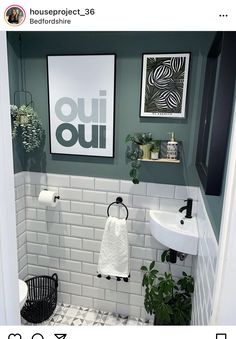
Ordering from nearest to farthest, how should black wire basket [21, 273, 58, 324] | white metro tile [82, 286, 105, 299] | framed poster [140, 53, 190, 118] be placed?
1. framed poster [140, 53, 190, 118]
2. black wire basket [21, 273, 58, 324]
3. white metro tile [82, 286, 105, 299]

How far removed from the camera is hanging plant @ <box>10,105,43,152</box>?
192 centimetres

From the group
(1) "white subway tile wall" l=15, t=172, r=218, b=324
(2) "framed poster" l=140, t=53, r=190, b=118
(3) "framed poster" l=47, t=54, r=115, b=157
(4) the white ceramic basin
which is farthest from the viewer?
(1) "white subway tile wall" l=15, t=172, r=218, b=324

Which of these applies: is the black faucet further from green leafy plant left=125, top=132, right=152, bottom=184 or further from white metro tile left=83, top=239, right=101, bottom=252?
white metro tile left=83, top=239, right=101, bottom=252

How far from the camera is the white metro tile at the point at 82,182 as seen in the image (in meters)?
2.09

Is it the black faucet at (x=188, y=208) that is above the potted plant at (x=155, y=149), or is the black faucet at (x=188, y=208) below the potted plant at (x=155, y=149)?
below

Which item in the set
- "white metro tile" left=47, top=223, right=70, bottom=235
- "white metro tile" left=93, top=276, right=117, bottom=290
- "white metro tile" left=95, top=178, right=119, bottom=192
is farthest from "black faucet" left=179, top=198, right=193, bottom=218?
"white metro tile" left=47, top=223, right=70, bottom=235

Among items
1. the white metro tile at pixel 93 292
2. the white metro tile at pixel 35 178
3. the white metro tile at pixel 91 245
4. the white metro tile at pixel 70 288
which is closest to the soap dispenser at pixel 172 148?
the white metro tile at pixel 91 245

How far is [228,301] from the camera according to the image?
69 cm

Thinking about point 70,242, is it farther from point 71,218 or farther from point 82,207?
point 82,207

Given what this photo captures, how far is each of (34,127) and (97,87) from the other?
1.89 ft

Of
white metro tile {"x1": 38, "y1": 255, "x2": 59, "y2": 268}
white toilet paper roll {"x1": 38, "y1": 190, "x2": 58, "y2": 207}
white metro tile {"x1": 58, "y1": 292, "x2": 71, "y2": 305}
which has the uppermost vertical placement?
white toilet paper roll {"x1": 38, "y1": 190, "x2": 58, "y2": 207}

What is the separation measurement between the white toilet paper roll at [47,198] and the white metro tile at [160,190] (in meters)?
0.77
